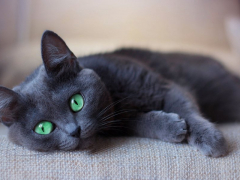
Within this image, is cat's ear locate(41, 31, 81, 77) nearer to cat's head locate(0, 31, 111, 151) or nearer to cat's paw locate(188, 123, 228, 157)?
cat's head locate(0, 31, 111, 151)

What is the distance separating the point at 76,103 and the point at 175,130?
412 millimetres

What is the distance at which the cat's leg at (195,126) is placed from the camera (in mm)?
1043

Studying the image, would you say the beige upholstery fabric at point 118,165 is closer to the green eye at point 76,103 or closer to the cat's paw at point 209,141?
the cat's paw at point 209,141

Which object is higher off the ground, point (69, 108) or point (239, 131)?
point (69, 108)

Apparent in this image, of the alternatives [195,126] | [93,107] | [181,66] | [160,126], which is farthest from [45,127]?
[181,66]

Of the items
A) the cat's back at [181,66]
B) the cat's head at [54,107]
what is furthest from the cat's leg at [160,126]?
the cat's back at [181,66]

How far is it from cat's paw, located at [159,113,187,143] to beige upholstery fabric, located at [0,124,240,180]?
0.06 m

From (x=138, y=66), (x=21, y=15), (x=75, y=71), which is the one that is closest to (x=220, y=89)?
(x=138, y=66)

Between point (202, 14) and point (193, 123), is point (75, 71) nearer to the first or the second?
point (193, 123)

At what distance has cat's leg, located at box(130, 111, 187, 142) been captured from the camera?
1096 mm

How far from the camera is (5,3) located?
2.38m

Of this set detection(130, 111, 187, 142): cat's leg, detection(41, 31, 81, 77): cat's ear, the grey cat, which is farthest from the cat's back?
detection(41, 31, 81, 77): cat's ear

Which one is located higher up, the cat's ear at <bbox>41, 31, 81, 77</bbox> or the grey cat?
the cat's ear at <bbox>41, 31, 81, 77</bbox>

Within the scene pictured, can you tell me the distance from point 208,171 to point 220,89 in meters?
0.78
